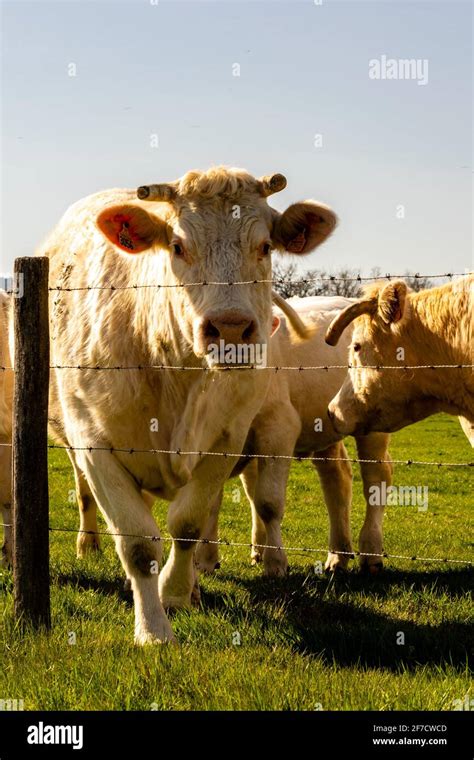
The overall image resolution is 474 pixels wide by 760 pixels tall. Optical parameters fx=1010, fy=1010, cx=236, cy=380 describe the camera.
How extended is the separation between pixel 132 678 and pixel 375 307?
364 cm

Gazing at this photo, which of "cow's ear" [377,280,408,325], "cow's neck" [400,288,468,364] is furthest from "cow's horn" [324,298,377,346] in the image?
"cow's neck" [400,288,468,364]

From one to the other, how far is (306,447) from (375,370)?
2.02 m

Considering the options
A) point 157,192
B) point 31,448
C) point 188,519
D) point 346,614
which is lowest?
point 346,614

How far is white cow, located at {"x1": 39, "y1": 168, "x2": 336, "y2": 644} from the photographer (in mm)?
5301

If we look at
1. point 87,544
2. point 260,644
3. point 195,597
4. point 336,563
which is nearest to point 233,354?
point 260,644

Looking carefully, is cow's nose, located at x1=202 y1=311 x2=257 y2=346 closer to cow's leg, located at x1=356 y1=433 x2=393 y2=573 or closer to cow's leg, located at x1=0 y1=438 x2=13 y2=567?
cow's leg, located at x1=356 y1=433 x2=393 y2=573

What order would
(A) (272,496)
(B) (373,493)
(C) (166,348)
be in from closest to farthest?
(C) (166,348), (A) (272,496), (B) (373,493)

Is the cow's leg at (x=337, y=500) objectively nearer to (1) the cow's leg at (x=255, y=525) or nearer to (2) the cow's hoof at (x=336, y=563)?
(2) the cow's hoof at (x=336, y=563)

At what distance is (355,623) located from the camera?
5.85 m

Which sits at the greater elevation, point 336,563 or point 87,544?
point 87,544

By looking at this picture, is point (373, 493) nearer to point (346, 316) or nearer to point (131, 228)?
point (346, 316)

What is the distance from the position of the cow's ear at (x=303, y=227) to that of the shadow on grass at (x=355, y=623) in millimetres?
2143

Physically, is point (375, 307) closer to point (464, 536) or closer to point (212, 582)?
point (212, 582)

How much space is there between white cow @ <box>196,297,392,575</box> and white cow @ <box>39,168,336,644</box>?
1674mm
